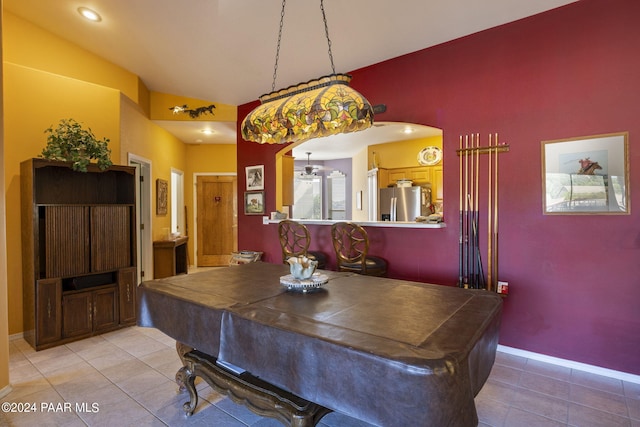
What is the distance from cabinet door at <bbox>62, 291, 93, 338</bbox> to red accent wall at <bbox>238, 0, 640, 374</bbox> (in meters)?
3.44

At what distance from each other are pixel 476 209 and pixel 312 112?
6.68 feet

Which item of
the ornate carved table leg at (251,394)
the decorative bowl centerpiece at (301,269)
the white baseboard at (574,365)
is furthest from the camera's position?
the white baseboard at (574,365)

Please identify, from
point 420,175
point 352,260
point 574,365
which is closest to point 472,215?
point 352,260

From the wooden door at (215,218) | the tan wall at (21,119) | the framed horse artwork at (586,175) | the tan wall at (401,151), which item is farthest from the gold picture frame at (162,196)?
the framed horse artwork at (586,175)

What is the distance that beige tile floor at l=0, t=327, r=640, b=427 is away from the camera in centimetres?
199

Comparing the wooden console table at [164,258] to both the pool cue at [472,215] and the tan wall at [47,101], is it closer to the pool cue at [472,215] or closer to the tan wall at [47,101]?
the tan wall at [47,101]

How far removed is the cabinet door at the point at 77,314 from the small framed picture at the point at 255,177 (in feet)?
8.70

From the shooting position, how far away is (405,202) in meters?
6.10

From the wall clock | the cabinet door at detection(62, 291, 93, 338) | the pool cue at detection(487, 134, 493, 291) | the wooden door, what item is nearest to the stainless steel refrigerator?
the wall clock

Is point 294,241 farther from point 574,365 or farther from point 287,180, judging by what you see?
point 574,365

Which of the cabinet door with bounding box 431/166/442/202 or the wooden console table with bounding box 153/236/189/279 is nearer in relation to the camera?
the wooden console table with bounding box 153/236/189/279

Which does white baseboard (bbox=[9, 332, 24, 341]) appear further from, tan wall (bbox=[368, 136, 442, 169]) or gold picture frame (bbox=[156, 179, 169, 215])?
tan wall (bbox=[368, 136, 442, 169])

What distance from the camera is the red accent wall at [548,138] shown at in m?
2.47

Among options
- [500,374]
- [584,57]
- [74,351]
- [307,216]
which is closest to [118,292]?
[74,351]
